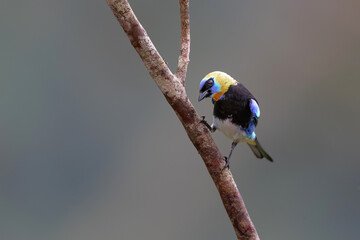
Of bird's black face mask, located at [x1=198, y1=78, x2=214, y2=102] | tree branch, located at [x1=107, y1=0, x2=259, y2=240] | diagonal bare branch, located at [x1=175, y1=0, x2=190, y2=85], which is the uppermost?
diagonal bare branch, located at [x1=175, y1=0, x2=190, y2=85]

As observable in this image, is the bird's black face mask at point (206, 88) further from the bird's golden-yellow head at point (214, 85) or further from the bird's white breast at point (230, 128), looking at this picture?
the bird's white breast at point (230, 128)

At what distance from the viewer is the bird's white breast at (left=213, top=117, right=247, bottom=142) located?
171 cm

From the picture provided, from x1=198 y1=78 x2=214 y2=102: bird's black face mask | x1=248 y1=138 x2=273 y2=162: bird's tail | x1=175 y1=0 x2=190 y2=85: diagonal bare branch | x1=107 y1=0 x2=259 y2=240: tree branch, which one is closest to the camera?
x1=107 y1=0 x2=259 y2=240: tree branch

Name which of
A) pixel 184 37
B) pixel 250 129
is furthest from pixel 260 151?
pixel 184 37

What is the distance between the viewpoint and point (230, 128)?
171 centimetres

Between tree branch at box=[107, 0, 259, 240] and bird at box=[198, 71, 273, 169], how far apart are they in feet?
0.64

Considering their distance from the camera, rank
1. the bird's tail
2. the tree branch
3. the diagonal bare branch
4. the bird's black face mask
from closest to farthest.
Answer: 1. the tree branch
2. the diagonal bare branch
3. the bird's black face mask
4. the bird's tail

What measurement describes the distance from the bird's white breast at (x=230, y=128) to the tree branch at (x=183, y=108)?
26 cm

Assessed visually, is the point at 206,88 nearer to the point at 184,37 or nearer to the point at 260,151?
the point at 184,37

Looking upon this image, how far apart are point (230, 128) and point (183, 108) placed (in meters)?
0.33

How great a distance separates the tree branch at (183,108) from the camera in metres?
1.40

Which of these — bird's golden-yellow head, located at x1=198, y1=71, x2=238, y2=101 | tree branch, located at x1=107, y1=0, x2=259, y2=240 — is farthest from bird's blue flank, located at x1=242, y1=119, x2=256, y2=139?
tree branch, located at x1=107, y1=0, x2=259, y2=240

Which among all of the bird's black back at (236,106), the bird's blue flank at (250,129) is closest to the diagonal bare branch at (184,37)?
the bird's black back at (236,106)

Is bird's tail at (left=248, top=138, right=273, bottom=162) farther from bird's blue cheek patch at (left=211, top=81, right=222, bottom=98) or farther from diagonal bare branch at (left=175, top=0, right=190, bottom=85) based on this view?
diagonal bare branch at (left=175, top=0, right=190, bottom=85)
